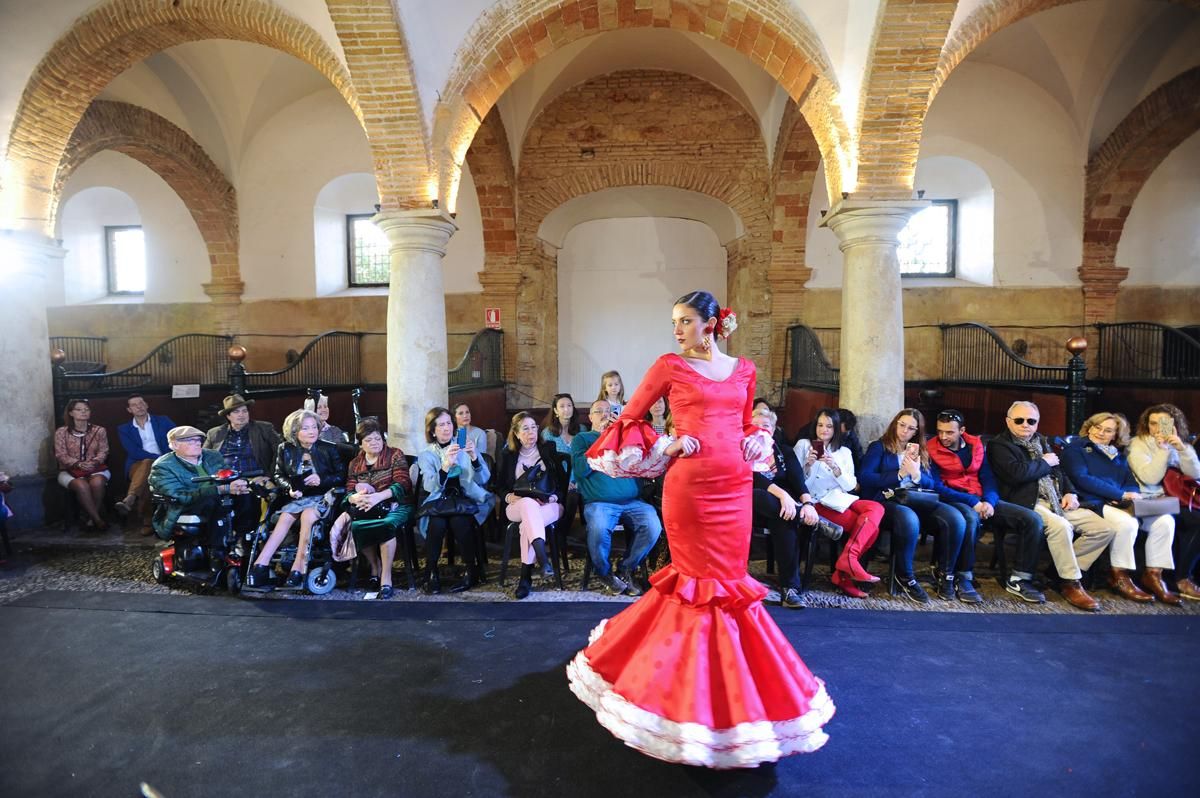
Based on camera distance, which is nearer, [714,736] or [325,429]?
[714,736]

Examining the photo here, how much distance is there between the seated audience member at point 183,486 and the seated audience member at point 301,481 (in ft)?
1.14

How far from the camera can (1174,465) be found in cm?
422

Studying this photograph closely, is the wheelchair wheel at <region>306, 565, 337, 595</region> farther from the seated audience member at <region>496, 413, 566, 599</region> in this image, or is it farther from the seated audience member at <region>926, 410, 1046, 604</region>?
the seated audience member at <region>926, 410, 1046, 604</region>

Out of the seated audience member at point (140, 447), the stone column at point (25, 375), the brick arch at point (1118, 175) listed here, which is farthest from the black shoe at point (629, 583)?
the brick arch at point (1118, 175)

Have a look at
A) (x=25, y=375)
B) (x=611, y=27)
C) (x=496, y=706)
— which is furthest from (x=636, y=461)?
(x=25, y=375)

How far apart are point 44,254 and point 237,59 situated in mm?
4454

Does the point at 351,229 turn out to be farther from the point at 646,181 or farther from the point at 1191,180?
the point at 1191,180

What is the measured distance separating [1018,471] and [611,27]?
540 centimetres

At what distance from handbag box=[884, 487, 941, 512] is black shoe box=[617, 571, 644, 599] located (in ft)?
5.96

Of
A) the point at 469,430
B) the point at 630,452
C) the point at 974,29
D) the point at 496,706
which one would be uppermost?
the point at 974,29

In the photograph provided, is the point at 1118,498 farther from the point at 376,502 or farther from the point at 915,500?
the point at 376,502

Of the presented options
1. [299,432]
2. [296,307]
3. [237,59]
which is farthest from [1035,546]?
[237,59]

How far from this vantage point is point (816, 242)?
9.55m

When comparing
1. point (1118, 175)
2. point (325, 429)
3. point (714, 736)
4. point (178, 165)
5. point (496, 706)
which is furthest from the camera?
point (178, 165)
